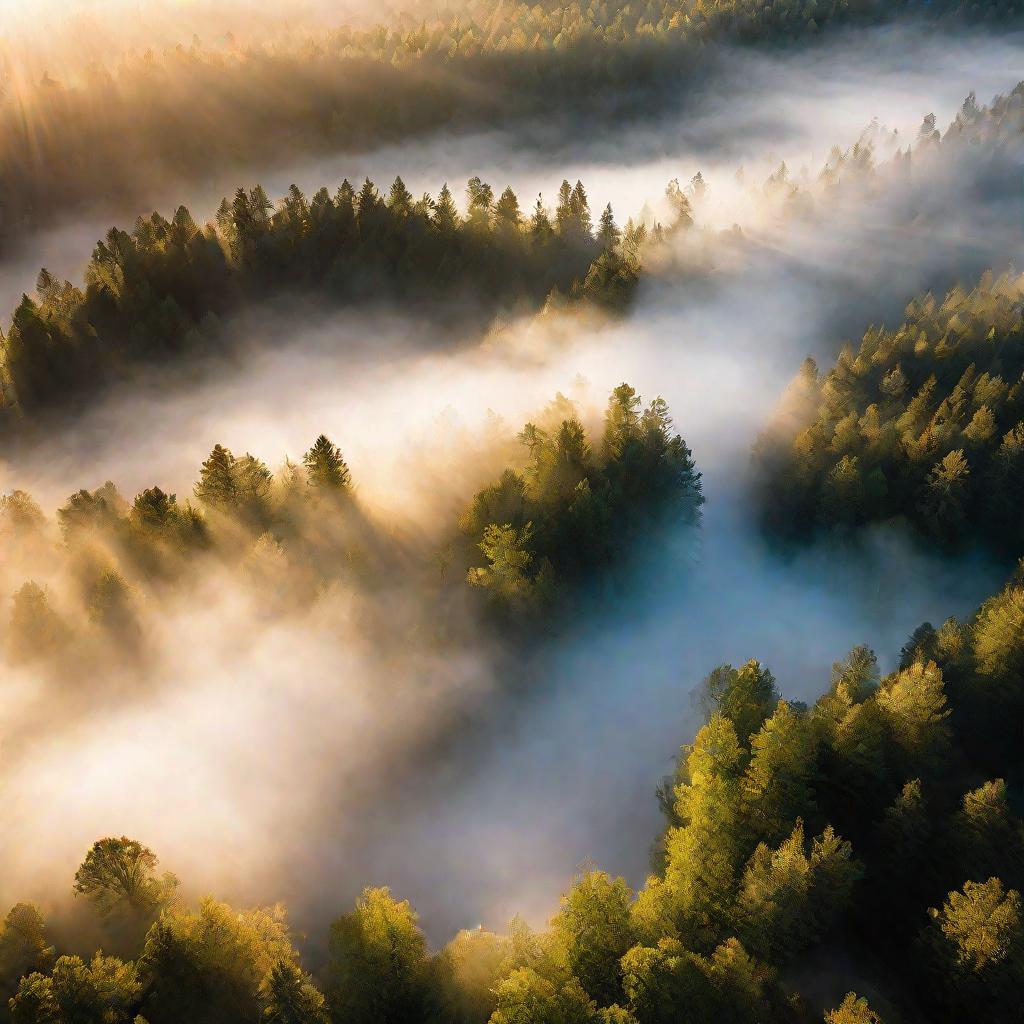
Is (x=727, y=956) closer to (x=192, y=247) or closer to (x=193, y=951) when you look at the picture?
(x=193, y=951)

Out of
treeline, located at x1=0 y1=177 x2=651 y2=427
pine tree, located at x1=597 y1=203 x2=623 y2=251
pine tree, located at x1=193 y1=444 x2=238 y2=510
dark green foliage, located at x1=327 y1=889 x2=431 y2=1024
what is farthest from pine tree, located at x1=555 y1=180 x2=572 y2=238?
dark green foliage, located at x1=327 y1=889 x2=431 y2=1024

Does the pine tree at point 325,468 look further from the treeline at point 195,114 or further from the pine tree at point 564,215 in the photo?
the treeline at point 195,114

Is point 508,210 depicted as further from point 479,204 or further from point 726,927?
point 726,927

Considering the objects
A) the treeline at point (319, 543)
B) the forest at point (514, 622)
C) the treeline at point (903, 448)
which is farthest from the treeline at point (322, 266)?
the treeline at point (319, 543)

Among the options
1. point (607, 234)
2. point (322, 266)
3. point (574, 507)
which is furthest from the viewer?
point (607, 234)

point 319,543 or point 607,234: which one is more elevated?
point 607,234

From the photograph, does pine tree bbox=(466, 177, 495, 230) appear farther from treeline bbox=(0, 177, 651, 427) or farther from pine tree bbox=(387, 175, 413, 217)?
pine tree bbox=(387, 175, 413, 217)

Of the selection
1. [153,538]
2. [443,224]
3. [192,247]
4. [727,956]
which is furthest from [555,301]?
[727,956]

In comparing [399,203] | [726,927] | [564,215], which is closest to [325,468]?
[726,927]
